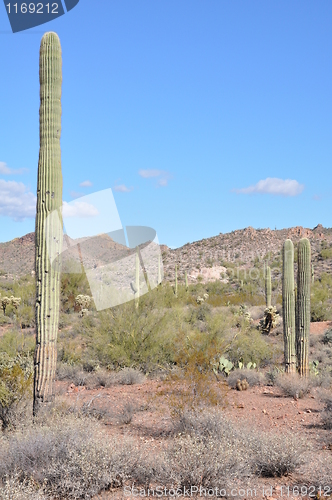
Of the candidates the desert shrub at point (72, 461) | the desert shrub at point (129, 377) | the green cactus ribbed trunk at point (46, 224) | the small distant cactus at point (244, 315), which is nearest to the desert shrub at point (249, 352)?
the desert shrub at point (129, 377)

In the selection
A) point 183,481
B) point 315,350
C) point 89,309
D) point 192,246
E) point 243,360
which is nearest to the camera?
→ point 183,481

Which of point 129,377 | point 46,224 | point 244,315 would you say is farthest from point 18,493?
point 244,315

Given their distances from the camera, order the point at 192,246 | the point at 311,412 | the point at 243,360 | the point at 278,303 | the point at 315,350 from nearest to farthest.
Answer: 1. the point at 311,412
2. the point at 243,360
3. the point at 315,350
4. the point at 278,303
5. the point at 192,246

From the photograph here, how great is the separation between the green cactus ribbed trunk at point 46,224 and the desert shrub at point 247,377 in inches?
249

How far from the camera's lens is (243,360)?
1520 cm

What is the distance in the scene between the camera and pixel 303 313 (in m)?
13.3

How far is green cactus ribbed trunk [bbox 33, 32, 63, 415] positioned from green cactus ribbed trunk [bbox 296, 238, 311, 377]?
7.62 meters

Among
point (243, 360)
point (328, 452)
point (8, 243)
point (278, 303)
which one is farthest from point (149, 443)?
point (8, 243)

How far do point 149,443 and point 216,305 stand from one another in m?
21.4

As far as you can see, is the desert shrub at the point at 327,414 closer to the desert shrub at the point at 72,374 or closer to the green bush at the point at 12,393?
the green bush at the point at 12,393

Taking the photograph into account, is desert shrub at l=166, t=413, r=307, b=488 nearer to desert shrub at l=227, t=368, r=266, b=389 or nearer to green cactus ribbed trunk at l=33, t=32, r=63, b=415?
green cactus ribbed trunk at l=33, t=32, r=63, b=415

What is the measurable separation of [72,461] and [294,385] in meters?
7.38

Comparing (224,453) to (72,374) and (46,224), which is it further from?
(72,374)

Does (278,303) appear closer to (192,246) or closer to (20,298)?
(20,298)
